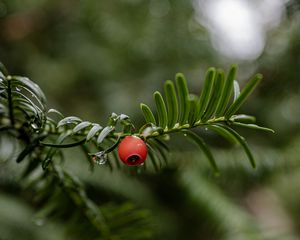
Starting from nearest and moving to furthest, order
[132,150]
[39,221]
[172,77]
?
1. [132,150]
2. [39,221]
3. [172,77]

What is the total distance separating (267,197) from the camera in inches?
58.4

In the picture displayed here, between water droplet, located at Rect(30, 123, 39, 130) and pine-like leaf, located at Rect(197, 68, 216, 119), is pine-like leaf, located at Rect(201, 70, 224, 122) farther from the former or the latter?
water droplet, located at Rect(30, 123, 39, 130)

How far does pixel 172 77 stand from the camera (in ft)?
4.50

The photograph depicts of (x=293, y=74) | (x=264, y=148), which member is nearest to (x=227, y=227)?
(x=264, y=148)

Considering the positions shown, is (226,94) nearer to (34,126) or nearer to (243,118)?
(243,118)

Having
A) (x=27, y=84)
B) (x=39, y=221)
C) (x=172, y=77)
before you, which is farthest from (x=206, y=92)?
(x=172, y=77)

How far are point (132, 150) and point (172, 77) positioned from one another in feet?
3.40

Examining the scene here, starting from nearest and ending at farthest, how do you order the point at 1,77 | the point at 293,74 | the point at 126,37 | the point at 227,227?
the point at 1,77, the point at 227,227, the point at 293,74, the point at 126,37

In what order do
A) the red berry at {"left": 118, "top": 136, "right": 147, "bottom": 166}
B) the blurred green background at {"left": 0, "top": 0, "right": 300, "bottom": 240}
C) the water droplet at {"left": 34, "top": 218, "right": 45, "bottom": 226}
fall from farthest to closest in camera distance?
the blurred green background at {"left": 0, "top": 0, "right": 300, "bottom": 240} < the water droplet at {"left": 34, "top": 218, "right": 45, "bottom": 226} < the red berry at {"left": 118, "top": 136, "right": 147, "bottom": 166}

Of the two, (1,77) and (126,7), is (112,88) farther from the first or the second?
(1,77)

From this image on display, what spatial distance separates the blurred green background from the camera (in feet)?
3.53

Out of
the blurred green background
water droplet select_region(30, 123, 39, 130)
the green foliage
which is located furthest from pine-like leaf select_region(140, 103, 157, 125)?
the blurred green background

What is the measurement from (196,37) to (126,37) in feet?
0.87

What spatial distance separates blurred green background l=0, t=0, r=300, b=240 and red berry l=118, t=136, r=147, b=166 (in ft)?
2.18
